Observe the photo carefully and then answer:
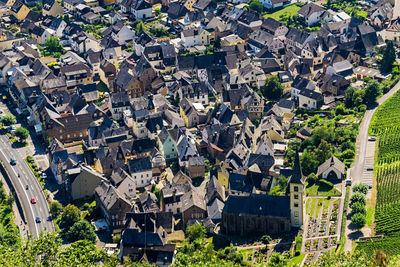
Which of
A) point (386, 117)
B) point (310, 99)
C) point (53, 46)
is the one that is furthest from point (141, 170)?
point (53, 46)

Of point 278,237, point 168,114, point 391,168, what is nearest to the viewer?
point 278,237

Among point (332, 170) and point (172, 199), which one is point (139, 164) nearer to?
point (172, 199)

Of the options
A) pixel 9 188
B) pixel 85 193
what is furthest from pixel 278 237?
pixel 9 188

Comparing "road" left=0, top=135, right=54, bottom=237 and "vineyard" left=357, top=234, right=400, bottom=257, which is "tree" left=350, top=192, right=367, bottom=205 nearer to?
"vineyard" left=357, top=234, right=400, bottom=257

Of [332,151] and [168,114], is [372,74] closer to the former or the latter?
[332,151]

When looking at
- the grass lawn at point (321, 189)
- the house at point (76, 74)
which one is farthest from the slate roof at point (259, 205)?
the house at point (76, 74)

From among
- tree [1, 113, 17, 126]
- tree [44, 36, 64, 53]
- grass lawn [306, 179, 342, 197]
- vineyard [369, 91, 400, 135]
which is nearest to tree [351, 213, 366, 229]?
grass lawn [306, 179, 342, 197]
